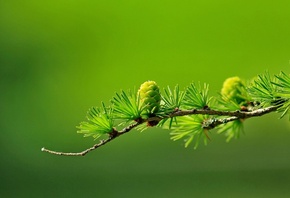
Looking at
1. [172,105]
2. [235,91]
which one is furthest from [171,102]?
[235,91]

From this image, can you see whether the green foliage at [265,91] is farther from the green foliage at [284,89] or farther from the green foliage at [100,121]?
the green foliage at [100,121]

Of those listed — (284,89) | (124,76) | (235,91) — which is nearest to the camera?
(284,89)

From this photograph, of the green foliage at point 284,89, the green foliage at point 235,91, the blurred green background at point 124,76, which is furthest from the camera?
the blurred green background at point 124,76

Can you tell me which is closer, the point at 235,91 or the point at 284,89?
the point at 284,89

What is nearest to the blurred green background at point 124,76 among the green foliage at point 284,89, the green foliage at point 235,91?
the green foliage at point 235,91

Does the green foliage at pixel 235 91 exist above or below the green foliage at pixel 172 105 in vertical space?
above

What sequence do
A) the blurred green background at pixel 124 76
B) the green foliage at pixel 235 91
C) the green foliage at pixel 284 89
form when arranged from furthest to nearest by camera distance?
the blurred green background at pixel 124 76
the green foliage at pixel 235 91
the green foliage at pixel 284 89

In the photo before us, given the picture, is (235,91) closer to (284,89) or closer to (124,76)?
Result: (284,89)

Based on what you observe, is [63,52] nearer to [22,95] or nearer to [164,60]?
[22,95]

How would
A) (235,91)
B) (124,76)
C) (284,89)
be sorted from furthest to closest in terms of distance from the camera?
(124,76) → (235,91) → (284,89)
